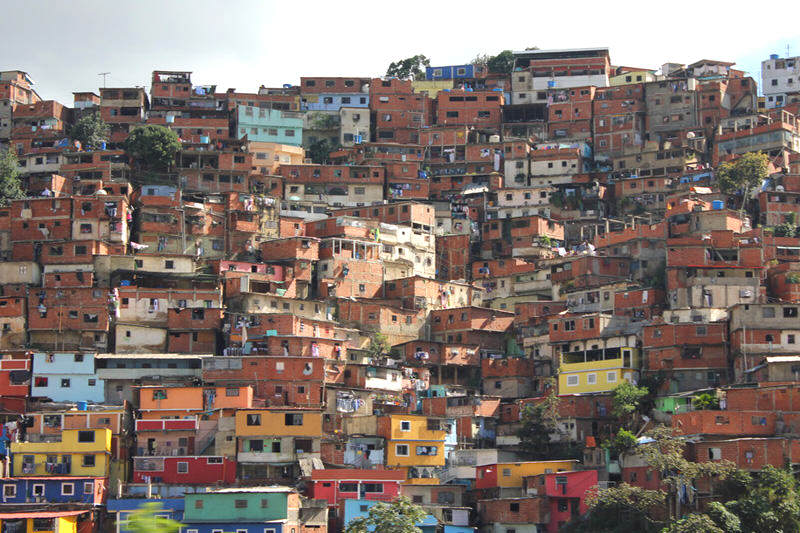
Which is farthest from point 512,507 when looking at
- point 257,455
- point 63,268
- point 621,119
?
point 621,119

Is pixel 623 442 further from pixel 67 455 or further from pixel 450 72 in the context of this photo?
pixel 450 72

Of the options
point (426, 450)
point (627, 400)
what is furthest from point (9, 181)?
point (627, 400)

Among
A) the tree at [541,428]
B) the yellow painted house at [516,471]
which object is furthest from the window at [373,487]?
the tree at [541,428]

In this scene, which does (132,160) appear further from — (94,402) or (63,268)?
(94,402)

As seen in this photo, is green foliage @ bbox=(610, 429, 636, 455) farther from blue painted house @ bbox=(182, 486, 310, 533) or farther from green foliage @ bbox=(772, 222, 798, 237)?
green foliage @ bbox=(772, 222, 798, 237)

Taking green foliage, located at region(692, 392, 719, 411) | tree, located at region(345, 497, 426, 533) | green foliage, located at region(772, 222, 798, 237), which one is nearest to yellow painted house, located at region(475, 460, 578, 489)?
green foliage, located at region(692, 392, 719, 411)

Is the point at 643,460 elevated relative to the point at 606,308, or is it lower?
lower
